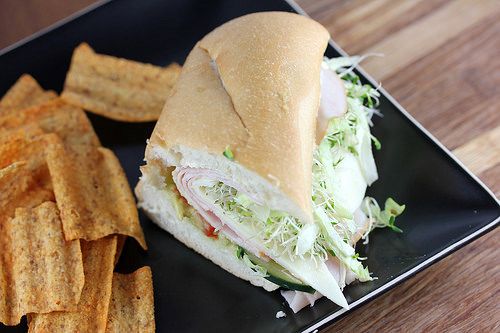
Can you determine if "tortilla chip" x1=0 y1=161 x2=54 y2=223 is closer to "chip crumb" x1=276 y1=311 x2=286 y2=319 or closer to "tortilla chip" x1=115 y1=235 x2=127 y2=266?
"tortilla chip" x1=115 y1=235 x2=127 y2=266

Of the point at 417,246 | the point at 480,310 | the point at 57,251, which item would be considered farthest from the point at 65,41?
the point at 480,310

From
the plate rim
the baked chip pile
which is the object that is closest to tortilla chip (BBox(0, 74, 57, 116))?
the baked chip pile

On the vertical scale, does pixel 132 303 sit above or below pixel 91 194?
below

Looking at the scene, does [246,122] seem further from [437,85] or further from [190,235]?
[437,85]

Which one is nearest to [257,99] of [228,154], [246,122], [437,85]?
[246,122]

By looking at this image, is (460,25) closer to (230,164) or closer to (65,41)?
(230,164)

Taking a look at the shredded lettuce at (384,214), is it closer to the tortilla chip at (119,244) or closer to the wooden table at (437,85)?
the wooden table at (437,85)
